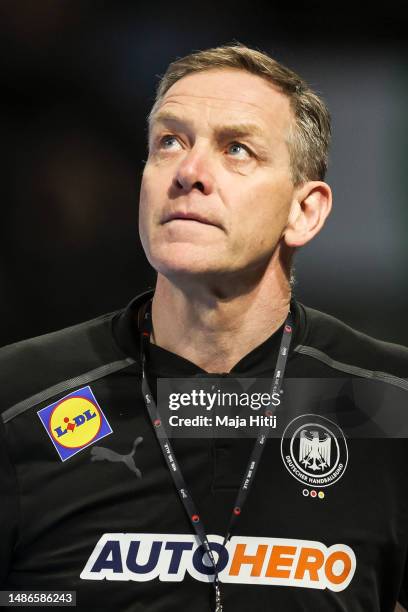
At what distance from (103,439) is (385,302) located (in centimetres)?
133

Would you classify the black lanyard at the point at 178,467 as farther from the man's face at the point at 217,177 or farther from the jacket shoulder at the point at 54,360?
the man's face at the point at 217,177

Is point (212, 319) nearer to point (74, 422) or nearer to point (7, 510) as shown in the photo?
point (74, 422)

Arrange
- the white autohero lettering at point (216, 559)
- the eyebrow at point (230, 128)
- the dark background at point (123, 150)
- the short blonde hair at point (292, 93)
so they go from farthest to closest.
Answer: the dark background at point (123, 150) → the short blonde hair at point (292, 93) → the eyebrow at point (230, 128) → the white autohero lettering at point (216, 559)

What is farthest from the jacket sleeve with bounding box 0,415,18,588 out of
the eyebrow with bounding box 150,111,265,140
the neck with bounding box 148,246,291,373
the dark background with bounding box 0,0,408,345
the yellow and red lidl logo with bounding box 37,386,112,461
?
the dark background with bounding box 0,0,408,345

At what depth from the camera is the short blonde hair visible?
6.59 ft

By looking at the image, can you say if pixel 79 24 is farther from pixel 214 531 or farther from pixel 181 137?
pixel 214 531

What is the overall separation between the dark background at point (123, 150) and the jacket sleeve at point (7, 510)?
38.7 inches

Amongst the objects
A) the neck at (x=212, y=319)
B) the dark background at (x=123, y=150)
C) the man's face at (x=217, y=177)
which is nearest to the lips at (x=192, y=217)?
the man's face at (x=217, y=177)

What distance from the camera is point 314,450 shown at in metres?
1.94

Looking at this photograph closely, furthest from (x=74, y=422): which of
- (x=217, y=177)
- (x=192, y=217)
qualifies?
(x=217, y=177)

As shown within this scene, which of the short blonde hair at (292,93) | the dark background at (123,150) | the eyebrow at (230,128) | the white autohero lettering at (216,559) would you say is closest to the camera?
the white autohero lettering at (216,559)

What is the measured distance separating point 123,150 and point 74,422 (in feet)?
4.12

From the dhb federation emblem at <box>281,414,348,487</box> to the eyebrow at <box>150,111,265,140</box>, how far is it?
2.35 ft

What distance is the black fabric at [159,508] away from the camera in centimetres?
177
